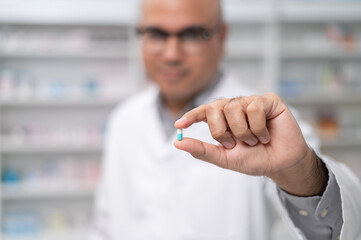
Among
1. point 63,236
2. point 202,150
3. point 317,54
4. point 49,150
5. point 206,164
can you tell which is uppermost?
point 317,54

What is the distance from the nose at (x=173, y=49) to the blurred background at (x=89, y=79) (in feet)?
8.68

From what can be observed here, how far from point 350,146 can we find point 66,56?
3227 mm

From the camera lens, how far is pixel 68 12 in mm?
3453

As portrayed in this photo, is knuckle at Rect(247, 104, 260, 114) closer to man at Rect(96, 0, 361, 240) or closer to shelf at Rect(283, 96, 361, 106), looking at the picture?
man at Rect(96, 0, 361, 240)

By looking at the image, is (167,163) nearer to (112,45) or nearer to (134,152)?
(134,152)

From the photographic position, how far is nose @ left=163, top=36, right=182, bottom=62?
101 cm

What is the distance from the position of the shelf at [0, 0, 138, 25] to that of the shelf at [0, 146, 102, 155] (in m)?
1.24

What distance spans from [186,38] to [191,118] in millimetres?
582

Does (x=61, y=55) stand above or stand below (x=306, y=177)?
above

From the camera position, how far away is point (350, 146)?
3.97 meters

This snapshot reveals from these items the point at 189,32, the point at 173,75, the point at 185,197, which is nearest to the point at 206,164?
the point at 185,197

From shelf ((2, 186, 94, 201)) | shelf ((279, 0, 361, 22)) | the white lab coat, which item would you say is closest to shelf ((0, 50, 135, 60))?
shelf ((2, 186, 94, 201))

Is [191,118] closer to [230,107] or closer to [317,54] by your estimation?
[230,107]

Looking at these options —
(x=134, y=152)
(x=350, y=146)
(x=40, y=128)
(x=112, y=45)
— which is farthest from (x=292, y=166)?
(x=350, y=146)
